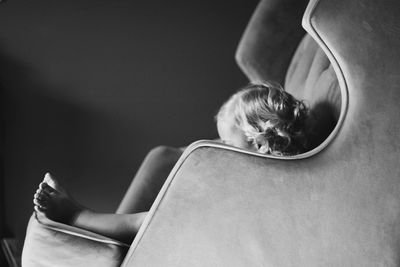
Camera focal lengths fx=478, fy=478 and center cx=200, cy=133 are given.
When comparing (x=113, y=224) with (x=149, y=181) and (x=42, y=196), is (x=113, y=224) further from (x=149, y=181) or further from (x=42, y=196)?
(x=149, y=181)

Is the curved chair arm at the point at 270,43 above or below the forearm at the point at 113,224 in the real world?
above

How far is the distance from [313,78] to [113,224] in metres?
0.60

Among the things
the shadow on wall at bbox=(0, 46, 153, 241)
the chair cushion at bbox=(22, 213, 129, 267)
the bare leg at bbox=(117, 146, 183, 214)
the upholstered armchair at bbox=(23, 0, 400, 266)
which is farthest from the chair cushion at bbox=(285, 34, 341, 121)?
the shadow on wall at bbox=(0, 46, 153, 241)

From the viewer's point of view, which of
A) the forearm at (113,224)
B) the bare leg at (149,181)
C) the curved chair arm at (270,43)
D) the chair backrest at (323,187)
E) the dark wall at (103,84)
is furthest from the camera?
the dark wall at (103,84)

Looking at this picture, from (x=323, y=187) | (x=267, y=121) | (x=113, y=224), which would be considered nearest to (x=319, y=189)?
(x=323, y=187)

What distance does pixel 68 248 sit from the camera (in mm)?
858

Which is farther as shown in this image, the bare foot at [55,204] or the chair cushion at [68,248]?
the bare foot at [55,204]

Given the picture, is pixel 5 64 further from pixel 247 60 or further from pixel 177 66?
pixel 247 60

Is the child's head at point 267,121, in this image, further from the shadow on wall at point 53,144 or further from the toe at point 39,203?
the shadow on wall at point 53,144

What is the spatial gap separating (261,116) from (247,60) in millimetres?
524

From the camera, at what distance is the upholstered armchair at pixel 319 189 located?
2.69 ft

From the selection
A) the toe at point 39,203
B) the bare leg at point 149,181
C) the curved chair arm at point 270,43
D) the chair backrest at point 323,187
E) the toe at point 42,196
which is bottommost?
the bare leg at point 149,181

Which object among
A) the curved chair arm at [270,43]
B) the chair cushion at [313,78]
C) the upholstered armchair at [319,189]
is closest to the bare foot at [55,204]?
the upholstered armchair at [319,189]

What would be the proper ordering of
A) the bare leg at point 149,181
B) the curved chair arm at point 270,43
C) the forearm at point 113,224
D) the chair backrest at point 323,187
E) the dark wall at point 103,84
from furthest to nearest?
the dark wall at point 103,84 < the curved chair arm at point 270,43 < the bare leg at point 149,181 < the forearm at point 113,224 < the chair backrest at point 323,187
